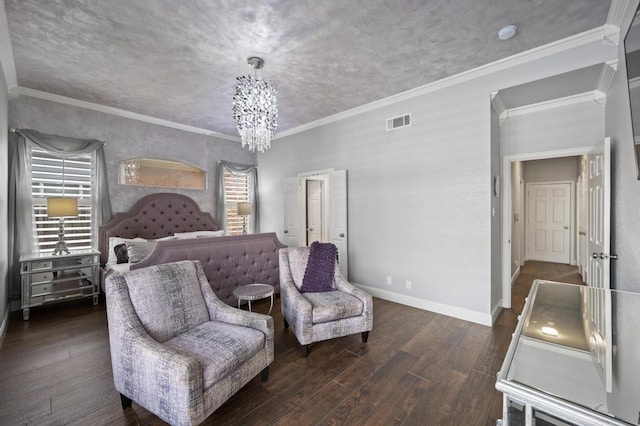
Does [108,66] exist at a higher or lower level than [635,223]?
higher

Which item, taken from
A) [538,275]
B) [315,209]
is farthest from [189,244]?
[538,275]

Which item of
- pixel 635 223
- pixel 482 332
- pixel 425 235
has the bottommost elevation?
pixel 482 332

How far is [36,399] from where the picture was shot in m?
1.90

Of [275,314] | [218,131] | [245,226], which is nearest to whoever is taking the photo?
[275,314]

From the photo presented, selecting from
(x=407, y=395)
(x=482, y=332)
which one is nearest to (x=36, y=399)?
(x=407, y=395)

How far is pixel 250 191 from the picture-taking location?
20.3 feet

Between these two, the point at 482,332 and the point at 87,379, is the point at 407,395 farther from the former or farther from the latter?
the point at 87,379

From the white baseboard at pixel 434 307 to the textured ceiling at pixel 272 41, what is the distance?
2923 millimetres

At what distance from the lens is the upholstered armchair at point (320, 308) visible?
2.44 meters

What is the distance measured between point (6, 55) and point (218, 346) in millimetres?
3843

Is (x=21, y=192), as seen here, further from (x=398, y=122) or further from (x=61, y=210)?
(x=398, y=122)

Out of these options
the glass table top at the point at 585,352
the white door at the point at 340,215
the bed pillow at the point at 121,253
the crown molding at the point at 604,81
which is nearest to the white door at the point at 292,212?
the white door at the point at 340,215

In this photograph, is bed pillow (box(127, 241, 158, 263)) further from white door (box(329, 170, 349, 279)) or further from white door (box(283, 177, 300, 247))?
white door (box(329, 170, 349, 279))

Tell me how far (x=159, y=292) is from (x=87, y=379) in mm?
1057
